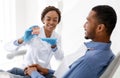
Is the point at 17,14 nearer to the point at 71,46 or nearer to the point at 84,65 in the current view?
the point at 71,46

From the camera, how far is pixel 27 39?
1.83 meters

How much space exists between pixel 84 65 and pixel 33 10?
1.77 metres

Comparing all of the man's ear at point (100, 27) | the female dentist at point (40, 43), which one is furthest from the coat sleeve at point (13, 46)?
the man's ear at point (100, 27)

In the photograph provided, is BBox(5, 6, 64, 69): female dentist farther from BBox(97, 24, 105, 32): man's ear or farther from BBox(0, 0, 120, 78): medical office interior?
BBox(97, 24, 105, 32): man's ear

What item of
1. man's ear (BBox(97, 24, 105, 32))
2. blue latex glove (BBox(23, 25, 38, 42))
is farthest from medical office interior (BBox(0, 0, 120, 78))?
man's ear (BBox(97, 24, 105, 32))

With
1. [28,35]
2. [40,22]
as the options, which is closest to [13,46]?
[28,35]

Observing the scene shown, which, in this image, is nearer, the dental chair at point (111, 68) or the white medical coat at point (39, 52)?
the dental chair at point (111, 68)

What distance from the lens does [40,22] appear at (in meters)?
2.71

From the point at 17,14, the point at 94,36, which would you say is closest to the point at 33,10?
the point at 17,14

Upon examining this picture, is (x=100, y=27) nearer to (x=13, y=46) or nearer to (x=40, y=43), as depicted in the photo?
(x=40, y=43)

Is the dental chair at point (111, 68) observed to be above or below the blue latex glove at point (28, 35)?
below

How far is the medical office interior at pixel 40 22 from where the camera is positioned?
2086mm

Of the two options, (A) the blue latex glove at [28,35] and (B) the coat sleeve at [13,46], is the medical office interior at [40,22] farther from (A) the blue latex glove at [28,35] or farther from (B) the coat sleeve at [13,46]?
(A) the blue latex glove at [28,35]

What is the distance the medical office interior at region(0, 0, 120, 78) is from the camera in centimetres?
209
